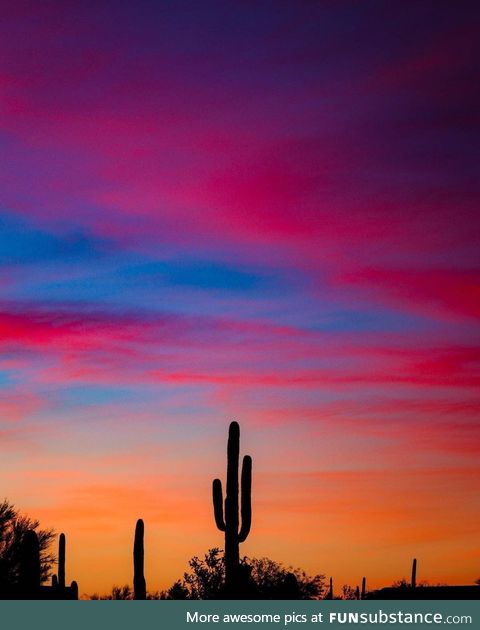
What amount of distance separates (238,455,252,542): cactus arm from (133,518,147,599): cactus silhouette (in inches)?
211

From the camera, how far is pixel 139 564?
1372 inches

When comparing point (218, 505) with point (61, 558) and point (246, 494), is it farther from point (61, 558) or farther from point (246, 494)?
point (61, 558)

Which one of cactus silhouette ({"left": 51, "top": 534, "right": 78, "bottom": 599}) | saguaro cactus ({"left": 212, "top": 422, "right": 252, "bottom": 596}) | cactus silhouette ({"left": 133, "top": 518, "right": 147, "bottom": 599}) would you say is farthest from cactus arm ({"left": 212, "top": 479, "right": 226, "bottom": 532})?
cactus silhouette ({"left": 51, "top": 534, "right": 78, "bottom": 599})

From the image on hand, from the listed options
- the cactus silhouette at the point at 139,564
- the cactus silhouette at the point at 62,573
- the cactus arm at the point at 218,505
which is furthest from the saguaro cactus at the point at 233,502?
the cactus silhouette at the point at 62,573

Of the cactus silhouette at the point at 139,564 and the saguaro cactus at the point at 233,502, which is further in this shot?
the cactus silhouette at the point at 139,564

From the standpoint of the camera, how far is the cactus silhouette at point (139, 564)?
112ft

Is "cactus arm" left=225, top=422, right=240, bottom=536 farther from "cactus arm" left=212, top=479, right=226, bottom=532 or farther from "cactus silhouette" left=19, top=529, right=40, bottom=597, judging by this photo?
"cactus silhouette" left=19, top=529, right=40, bottom=597

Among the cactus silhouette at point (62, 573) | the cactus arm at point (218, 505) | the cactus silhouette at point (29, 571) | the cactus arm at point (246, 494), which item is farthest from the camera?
the cactus silhouette at point (62, 573)

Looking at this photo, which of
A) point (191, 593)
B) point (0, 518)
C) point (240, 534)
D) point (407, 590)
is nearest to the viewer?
point (240, 534)

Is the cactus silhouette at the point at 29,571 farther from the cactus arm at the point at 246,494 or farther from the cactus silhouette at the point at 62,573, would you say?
the cactus silhouette at the point at 62,573
